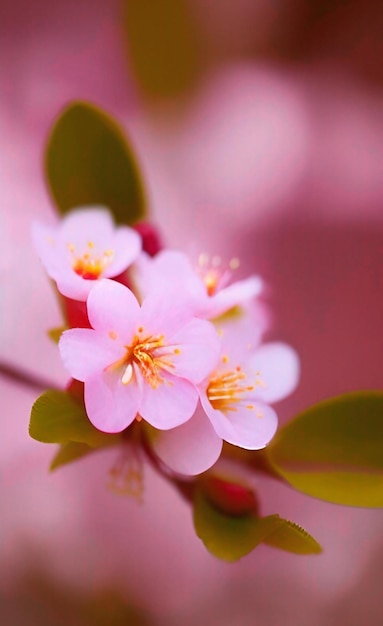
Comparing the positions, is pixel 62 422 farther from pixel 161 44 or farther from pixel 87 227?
pixel 161 44

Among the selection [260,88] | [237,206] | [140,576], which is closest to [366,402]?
[140,576]

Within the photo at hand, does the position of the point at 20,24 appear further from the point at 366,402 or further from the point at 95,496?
the point at 366,402

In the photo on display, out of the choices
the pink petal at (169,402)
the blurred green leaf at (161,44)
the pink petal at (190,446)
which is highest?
the blurred green leaf at (161,44)

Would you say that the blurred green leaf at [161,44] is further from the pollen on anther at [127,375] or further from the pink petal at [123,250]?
the pollen on anther at [127,375]

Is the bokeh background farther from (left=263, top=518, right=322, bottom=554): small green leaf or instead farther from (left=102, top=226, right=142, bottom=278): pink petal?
(left=263, top=518, right=322, bottom=554): small green leaf

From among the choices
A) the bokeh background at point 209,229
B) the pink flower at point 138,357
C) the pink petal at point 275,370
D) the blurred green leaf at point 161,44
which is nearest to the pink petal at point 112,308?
the pink flower at point 138,357

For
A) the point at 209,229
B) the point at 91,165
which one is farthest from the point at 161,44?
the point at 91,165

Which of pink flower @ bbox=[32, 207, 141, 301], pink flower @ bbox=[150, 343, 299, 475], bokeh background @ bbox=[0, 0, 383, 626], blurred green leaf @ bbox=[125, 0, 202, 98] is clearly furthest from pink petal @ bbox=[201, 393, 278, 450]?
blurred green leaf @ bbox=[125, 0, 202, 98]
